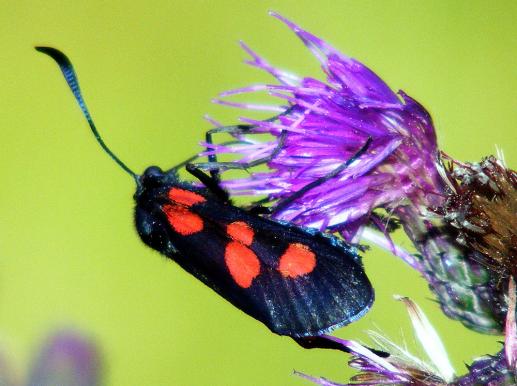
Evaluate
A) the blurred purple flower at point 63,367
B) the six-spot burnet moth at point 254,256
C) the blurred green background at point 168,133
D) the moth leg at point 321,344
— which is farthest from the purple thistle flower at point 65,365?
the blurred green background at point 168,133

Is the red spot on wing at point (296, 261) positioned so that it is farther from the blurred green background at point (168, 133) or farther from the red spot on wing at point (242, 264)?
the blurred green background at point (168, 133)

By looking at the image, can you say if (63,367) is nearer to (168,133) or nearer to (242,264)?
(242,264)

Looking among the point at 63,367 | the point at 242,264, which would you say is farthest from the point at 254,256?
the point at 63,367

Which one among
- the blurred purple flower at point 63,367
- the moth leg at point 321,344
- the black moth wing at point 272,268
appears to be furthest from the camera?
the blurred purple flower at point 63,367

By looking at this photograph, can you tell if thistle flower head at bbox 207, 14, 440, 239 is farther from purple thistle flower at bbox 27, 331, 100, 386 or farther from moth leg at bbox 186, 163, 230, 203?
purple thistle flower at bbox 27, 331, 100, 386

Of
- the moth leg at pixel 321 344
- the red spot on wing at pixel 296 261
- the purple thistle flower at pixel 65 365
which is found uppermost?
the red spot on wing at pixel 296 261

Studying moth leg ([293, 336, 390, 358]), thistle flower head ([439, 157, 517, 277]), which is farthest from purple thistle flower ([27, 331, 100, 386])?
thistle flower head ([439, 157, 517, 277])

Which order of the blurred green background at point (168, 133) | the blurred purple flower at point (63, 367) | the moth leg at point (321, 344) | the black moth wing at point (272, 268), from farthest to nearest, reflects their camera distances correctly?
1. the blurred green background at point (168, 133)
2. the blurred purple flower at point (63, 367)
3. the moth leg at point (321, 344)
4. the black moth wing at point (272, 268)
